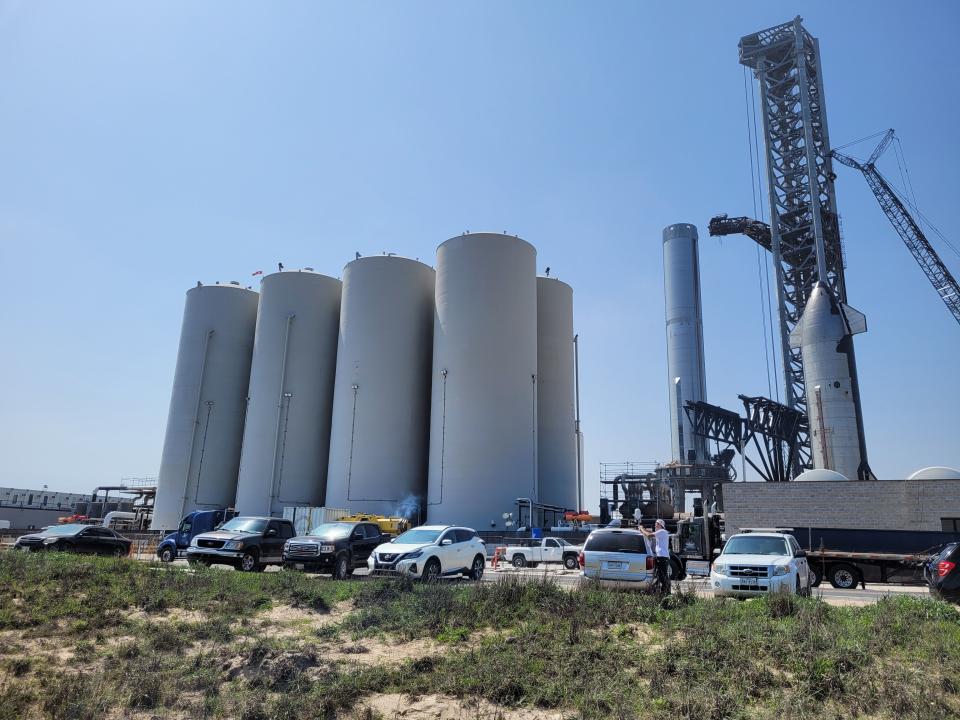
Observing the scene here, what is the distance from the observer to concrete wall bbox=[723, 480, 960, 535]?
33.2 metres

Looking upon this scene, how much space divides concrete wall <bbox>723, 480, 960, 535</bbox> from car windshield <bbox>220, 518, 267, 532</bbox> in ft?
83.8

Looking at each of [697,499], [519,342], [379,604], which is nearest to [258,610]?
[379,604]

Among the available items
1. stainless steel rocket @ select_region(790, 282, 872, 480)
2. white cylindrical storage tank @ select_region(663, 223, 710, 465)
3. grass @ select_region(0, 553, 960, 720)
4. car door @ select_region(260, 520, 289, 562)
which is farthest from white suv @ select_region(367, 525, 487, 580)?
white cylindrical storage tank @ select_region(663, 223, 710, 465)

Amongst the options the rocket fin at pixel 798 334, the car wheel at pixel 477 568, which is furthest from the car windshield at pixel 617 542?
the rocket fin at pixel 798 334

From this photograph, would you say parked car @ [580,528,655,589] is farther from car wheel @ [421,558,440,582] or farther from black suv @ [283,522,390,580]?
black suv @ [283,522,390,580]

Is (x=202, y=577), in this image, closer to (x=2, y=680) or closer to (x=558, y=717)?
(x=2, y=680)

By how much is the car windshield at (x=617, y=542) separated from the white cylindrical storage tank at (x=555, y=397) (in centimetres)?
3501

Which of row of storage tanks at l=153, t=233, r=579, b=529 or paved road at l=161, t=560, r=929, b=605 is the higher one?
row of storage tanks at l=153, t=233, r=579, b=529

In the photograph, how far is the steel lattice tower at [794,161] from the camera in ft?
211

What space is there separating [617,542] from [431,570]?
17.9ft

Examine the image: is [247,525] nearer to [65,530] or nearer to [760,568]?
[65,530]

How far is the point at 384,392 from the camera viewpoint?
1946 inches

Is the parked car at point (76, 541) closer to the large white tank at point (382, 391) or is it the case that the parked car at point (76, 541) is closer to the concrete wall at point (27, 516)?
the large white tank at point (382, 391)

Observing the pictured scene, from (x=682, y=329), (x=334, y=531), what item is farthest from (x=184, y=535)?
(x=682, y=329)
